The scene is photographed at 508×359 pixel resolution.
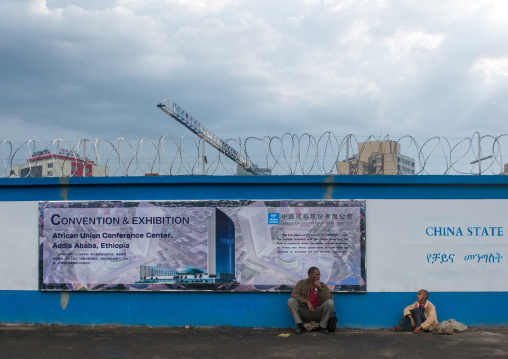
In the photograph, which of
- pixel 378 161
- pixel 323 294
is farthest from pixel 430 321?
pixel 378 161

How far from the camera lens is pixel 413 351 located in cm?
662

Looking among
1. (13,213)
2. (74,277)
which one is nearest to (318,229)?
(74,277)

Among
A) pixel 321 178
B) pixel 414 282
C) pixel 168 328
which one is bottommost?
pixel 168 328

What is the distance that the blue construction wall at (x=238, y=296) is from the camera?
8.06 meters

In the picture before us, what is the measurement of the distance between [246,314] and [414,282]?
2843mm

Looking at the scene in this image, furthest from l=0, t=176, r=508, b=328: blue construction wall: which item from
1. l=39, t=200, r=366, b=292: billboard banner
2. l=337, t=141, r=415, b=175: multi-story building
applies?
l=337, t=141, r=415, b=175: multi-story building

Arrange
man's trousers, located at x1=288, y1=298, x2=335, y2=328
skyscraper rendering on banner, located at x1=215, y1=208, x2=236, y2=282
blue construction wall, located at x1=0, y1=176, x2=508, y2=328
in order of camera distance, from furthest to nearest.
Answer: skyscraper rendering on banner, located at x1=215, y1=208, x2=236, y2=282 → blue construction wall, located at x1=0, y1=176, x2=508, y2=328 → man's trousers, located at x1=288, y1=298, x2=335, y2=328

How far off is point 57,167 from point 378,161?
18.7 feet

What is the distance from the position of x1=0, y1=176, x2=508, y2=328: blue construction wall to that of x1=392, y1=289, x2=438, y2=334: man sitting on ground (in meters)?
0.22

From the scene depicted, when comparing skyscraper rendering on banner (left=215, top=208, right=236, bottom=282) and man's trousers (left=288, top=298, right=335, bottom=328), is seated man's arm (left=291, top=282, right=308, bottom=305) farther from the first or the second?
skyscraper rendering on banner (left=215, top=208, right=236, bottom=282)

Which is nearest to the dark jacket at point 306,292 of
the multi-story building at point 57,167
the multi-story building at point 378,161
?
the multi-story building at point 378,161

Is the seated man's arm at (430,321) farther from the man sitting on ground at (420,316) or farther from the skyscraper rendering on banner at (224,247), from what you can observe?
the skyscraper rendering on banner at (224,247)

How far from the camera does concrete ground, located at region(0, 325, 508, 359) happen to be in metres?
6.57

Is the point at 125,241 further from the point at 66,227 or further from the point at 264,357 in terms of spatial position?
the point at 264,357
